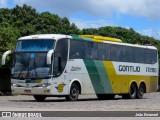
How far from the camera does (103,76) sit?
29.3 metres

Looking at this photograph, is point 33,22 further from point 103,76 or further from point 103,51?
point 103,76

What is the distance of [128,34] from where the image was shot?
63.9 metres

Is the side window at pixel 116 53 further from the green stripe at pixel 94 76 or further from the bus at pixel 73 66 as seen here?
the green stripe at pixel 94 76

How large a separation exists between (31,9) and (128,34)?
18.8 metres

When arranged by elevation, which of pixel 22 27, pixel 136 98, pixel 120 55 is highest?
pixel 22 27

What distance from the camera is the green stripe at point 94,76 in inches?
1094

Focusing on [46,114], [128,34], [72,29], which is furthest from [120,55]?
[128,34]

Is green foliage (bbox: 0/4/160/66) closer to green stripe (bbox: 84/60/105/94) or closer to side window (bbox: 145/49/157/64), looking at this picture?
side window (bbox: 145/49/157/64)

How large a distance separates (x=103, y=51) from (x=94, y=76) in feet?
5.70

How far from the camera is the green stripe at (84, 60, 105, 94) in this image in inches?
1094

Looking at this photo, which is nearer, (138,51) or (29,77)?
(29,77)

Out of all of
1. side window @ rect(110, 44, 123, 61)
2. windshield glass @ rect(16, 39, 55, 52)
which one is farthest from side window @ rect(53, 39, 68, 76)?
side window @ rect(110, 44, 123, 61)

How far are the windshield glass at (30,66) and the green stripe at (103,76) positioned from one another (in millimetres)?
4344

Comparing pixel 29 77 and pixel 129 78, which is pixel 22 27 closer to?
pixel 129 78
